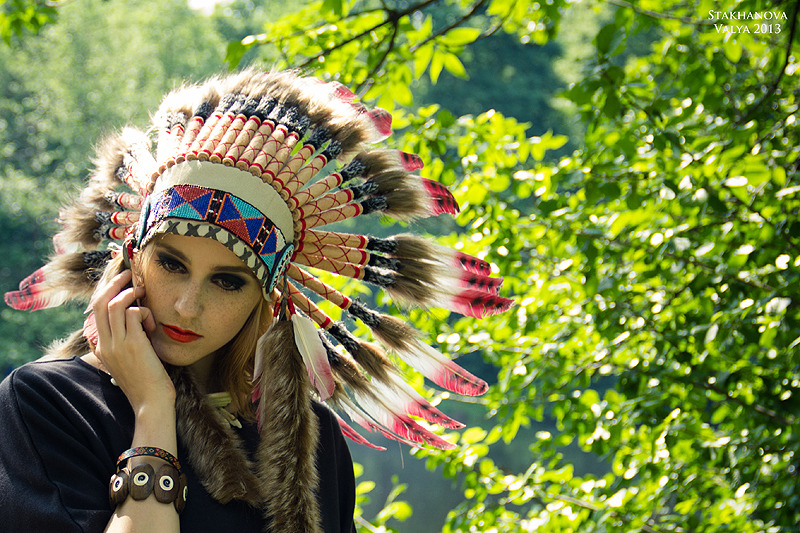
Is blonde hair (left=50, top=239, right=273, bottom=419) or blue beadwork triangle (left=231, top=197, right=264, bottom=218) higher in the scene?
blue beadwork triangle (left=231, top=197, right=264, bottom=218)

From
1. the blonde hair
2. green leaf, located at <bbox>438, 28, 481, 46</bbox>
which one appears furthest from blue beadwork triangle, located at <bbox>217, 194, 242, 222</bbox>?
green leaf, located at <bbox>438, 28, 481, 46</bbox>

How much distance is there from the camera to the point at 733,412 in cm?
268

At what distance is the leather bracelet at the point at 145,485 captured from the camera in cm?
143

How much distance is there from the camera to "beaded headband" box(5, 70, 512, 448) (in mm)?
1793

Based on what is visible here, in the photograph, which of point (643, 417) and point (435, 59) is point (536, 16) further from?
point (643, 417)

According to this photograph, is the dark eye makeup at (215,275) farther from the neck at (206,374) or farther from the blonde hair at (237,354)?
the neck at (206,374)

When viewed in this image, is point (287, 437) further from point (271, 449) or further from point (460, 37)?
point (460, 37)

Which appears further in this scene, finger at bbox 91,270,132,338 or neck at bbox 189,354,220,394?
neck at bbox 189,354,220,394

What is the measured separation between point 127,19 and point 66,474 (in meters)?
25.7

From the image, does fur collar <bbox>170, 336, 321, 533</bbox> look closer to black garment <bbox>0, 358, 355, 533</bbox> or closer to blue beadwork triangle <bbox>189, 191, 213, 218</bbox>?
black garment <bbox>0, 358, 355, 533</bbox>

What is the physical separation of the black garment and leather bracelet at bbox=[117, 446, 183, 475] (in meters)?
0.08

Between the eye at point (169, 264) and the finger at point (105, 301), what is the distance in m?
0.12

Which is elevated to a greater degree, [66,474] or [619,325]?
[619,325]

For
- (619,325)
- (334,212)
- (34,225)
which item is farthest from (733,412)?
(34,225)
